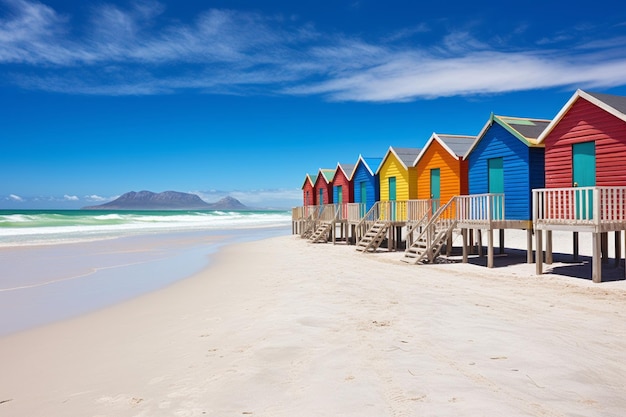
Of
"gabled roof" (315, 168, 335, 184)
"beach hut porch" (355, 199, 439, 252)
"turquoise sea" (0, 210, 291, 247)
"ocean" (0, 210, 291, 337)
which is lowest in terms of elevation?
"ocean" (0, 210, 291, 337)

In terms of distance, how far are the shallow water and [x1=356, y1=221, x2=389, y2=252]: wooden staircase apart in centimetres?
713

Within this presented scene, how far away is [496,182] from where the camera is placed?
18.5m

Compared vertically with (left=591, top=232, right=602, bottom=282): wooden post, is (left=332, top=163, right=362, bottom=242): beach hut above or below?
above

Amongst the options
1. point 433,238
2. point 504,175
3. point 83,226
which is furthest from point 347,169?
point 83,226

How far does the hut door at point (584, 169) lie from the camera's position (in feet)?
47.9

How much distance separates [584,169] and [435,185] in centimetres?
775

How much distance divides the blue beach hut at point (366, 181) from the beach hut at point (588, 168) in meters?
11.8

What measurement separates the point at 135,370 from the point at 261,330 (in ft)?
7.37

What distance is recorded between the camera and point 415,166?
23688 millimetres

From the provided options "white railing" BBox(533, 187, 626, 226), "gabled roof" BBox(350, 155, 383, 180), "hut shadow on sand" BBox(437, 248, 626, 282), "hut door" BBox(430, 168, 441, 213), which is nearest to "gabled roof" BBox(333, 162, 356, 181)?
"gabled roof" BBox(350, 155, 383, 180)

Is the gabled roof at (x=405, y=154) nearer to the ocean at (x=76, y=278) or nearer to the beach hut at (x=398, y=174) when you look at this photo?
the beach hut at (x=398, y=174)

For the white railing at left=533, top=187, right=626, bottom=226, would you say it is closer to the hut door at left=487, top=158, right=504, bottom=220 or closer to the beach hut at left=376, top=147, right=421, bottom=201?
the hut door at left=487, top=158, right=504, bottom=220

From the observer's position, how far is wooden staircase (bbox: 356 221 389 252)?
75.6ft

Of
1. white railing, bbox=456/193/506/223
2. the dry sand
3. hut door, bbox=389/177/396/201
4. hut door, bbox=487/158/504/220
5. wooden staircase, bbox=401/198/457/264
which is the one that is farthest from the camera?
hut door, bbox=389/177/396/201
